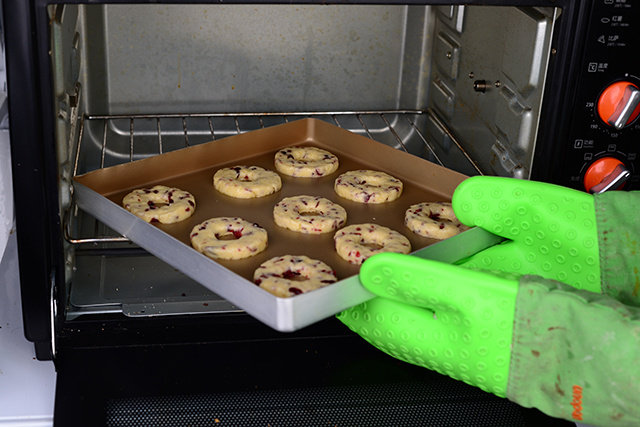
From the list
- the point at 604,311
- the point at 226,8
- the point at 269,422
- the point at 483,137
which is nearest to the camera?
the point at 604,311

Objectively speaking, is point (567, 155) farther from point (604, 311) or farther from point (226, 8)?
point (226, 8)

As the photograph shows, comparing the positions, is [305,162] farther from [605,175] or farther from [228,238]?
[605,175]

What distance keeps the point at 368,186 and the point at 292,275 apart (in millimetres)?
373

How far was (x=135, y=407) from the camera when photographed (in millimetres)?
1166

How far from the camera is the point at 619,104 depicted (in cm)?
121

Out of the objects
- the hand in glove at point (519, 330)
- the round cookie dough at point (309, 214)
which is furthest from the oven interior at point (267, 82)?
the hand in glove at point (519, 330)

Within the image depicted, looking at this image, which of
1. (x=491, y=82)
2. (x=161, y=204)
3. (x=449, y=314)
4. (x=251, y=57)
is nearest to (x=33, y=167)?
(x=161, y=204)

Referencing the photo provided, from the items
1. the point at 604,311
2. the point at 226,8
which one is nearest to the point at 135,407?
the point at 604,311

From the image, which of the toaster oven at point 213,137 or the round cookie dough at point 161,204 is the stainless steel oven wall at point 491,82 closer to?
the toaster oven at point 213,137

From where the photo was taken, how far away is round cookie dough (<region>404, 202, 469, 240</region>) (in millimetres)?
1382

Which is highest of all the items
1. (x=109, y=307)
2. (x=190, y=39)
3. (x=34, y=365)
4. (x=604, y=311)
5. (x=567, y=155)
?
(x=190, y=39)

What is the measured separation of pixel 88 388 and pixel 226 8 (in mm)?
930

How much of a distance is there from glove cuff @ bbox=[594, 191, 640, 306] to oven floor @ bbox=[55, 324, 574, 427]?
26 cm

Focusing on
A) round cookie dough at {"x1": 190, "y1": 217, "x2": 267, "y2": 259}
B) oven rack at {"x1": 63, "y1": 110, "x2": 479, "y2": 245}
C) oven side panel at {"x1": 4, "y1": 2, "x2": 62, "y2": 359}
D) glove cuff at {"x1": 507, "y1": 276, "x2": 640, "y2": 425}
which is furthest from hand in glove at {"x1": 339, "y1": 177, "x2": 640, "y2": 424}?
oven rack at {"x1": 63, "y1": 110, "x2": 479, "y2": 245}
